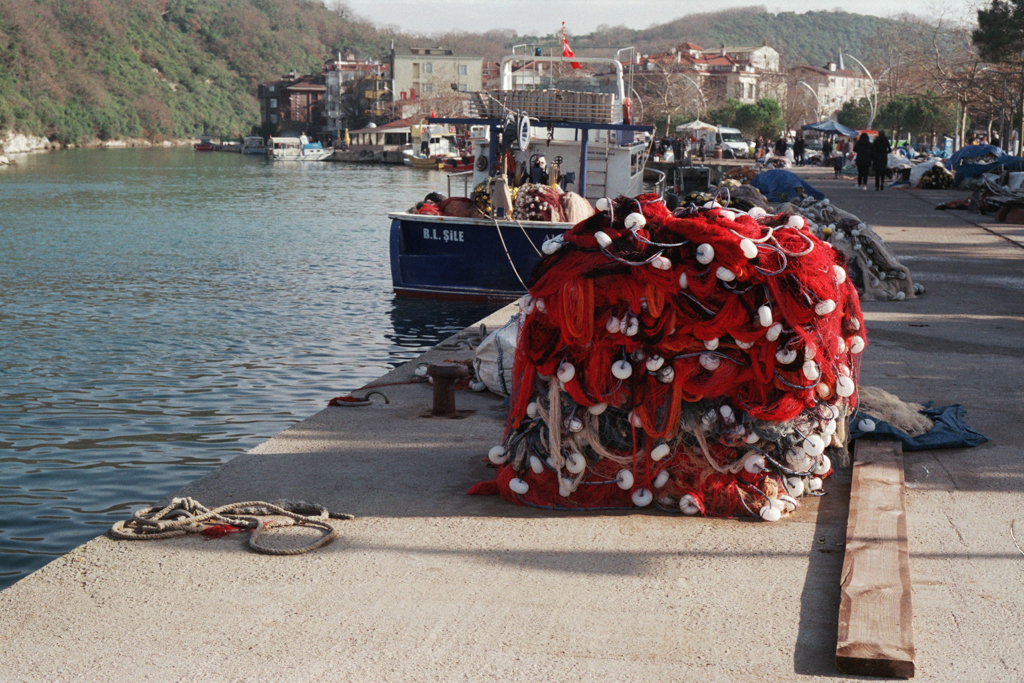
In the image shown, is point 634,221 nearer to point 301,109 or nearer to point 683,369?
point 683,369

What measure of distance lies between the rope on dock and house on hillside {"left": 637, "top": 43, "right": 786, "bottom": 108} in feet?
360

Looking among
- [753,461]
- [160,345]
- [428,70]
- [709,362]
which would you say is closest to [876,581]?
[753,461]

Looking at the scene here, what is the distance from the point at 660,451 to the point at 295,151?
10094cm

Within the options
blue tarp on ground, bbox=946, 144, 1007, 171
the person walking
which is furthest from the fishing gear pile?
the person walking

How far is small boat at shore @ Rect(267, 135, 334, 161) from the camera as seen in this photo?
99.6 metres

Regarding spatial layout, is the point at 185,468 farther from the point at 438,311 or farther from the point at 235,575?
the point at 438,311

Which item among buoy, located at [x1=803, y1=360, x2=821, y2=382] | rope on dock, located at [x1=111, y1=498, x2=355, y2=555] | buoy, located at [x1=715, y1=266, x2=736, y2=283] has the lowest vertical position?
rope on dock, located at [x1=111, y1=498, x2=355, y2=555]

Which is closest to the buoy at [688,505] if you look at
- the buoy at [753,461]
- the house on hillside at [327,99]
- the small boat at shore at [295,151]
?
the buoy at [753,461]

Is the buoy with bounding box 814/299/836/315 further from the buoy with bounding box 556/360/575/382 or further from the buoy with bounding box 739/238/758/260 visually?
the buoy with bounding box 556/360/575/382

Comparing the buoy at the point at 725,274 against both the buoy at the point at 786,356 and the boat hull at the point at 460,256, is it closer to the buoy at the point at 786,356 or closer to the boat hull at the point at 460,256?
the buoy at the point at 786,356

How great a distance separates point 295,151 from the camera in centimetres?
10094

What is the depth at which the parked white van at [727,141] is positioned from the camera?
62531 mm

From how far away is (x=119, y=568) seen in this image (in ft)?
13.4

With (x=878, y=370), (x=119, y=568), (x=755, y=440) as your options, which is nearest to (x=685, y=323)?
(x=755, y=440)
